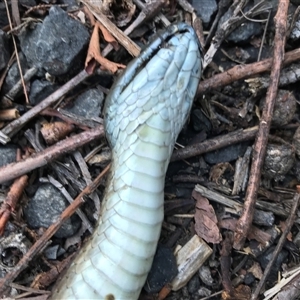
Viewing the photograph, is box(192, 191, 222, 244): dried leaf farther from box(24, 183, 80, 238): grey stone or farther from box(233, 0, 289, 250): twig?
box(24, 183, 80, 238): grey stone

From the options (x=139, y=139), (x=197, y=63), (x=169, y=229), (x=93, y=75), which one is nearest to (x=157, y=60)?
(x=197, y=63)

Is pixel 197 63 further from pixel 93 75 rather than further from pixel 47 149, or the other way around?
pixel 47 149

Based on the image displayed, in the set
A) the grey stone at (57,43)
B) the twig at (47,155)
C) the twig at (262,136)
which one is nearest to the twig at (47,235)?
the twig at (47,155)

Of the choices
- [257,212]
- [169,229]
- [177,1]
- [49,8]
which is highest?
[177,1]

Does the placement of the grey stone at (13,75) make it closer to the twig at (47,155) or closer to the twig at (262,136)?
the twig at (47,155)

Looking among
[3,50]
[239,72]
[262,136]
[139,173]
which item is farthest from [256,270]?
[3,50]

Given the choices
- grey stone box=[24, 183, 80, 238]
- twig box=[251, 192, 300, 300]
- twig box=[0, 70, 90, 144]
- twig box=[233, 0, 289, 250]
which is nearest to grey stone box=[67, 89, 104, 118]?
twig box=[0, 70, 90, 144]
